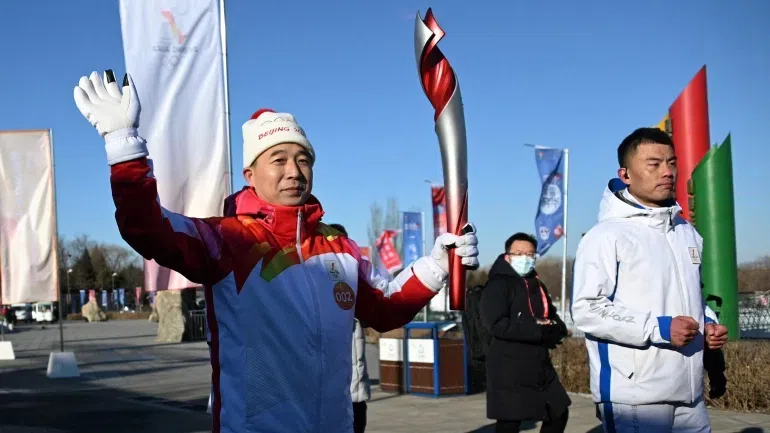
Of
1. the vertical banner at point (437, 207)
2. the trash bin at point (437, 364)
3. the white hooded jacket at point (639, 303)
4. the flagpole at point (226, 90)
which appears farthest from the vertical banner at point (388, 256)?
the white hooded jacket at point (639, 303)

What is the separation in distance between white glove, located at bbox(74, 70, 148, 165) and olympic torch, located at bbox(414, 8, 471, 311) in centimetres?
111

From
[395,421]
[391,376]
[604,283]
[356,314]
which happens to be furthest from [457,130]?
[391,376]

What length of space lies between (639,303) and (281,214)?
1.64 metres

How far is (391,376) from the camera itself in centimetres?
1213

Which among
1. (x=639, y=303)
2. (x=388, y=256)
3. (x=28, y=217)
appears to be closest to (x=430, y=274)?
(x=639, y=303)

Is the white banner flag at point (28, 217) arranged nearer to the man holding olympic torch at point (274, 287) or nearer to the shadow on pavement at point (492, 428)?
the shadow on pavement at point (492, 428)

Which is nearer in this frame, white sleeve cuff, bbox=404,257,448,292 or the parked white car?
white sleeve cuff, bbox=404,257,448,292

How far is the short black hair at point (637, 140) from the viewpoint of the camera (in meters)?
3.93

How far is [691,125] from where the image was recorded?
1064cm

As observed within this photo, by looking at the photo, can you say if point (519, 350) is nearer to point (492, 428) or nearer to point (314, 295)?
point (492, 428)

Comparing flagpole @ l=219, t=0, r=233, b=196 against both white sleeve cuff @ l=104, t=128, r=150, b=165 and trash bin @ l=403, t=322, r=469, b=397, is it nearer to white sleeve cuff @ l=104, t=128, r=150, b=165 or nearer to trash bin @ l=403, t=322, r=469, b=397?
trash bin @ l=403, t=322, r=469, b=397

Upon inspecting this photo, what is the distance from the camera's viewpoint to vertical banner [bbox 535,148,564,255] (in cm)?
1864

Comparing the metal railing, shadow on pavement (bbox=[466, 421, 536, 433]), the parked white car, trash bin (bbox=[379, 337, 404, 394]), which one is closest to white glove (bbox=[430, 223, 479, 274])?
shadow on pavement (bbox=[466, 421, 536, 433])

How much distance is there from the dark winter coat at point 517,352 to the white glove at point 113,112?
4133mm
